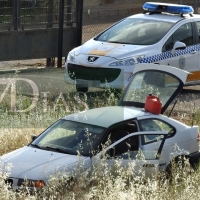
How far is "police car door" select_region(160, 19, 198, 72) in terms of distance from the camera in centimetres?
1482

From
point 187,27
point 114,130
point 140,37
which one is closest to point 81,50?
point 140,37

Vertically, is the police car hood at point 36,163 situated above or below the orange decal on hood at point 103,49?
below

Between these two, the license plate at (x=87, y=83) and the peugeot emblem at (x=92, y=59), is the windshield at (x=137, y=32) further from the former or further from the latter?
the license plate at (x=87, y=83)

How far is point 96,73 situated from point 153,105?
4.31 meters

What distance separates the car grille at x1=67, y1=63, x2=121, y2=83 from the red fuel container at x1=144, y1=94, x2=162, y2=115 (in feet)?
12.8

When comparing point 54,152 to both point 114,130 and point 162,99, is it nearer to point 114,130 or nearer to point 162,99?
point 114,130

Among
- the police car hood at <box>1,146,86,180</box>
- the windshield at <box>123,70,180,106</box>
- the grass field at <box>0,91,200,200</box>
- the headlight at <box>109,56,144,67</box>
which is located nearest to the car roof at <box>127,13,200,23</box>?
the headlight at <box>109,56,144,67</box>

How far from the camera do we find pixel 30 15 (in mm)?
18109

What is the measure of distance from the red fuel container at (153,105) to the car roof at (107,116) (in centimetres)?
8

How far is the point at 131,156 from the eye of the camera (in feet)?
30.0

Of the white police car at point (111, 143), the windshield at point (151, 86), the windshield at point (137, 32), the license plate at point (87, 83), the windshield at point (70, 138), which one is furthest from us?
the windshield at point (137, 32)

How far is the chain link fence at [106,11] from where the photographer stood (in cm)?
2592

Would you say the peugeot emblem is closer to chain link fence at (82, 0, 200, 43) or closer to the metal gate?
the metal gate

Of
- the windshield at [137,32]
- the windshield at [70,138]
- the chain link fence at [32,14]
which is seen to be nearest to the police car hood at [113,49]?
the windshield at [137,32]
